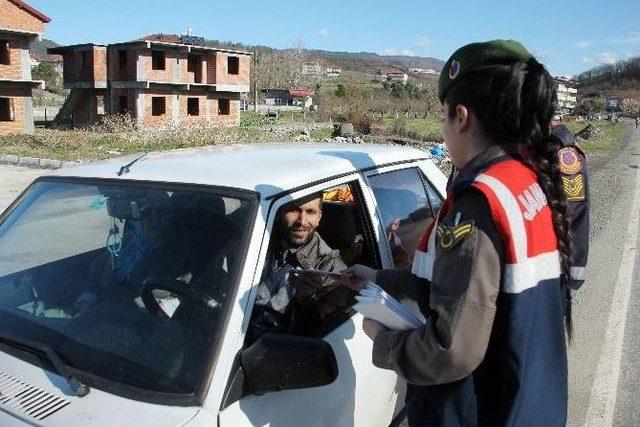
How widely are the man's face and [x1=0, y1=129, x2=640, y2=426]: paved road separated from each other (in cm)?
226

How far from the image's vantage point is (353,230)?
8.95 feet

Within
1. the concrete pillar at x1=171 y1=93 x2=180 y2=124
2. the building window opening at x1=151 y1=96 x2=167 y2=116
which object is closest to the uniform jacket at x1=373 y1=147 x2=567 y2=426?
the building window opening at x1=151 y1=96 x2=167 y2=116

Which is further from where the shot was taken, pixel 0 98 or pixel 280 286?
pixel 0 98

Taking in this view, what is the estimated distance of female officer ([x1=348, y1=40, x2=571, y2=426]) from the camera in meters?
1.26

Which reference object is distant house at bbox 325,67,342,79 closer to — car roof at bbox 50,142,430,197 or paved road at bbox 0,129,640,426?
paved road at bbox 0,129,640,426

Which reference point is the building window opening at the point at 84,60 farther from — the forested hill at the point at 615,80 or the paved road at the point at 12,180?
the forested hill at the point at 615,80

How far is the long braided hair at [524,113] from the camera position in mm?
1395

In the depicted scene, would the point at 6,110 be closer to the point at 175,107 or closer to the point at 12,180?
the point at 175,107

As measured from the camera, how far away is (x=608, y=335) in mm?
4742

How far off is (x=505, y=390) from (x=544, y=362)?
0.41ft

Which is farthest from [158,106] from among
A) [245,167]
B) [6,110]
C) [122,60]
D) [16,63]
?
[245,167]

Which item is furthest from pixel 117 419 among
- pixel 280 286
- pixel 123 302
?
pixel 280 286

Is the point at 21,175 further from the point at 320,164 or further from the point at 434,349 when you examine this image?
the point at 434,349

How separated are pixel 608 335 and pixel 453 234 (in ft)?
13.9
